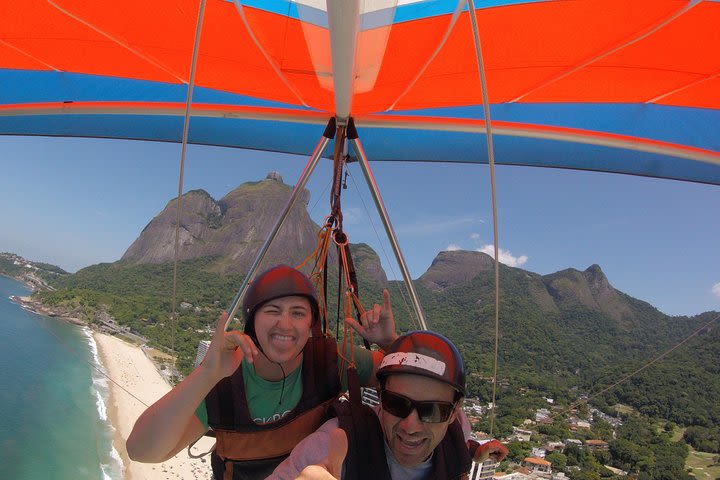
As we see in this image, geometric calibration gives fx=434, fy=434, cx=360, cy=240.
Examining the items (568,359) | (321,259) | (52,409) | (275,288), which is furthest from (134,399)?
(275,288)

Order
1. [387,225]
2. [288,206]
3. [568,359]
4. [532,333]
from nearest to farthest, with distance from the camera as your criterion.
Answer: [288,206], [387,225], [568,359], [532,333]

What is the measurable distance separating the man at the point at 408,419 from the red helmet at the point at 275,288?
344 millimetres

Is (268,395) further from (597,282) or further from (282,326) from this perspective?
(597,282)

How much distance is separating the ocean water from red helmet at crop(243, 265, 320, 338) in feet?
41.9

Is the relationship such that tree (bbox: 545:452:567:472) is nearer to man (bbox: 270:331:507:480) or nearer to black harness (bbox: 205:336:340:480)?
black harness (bbox: 205:336:340:480)

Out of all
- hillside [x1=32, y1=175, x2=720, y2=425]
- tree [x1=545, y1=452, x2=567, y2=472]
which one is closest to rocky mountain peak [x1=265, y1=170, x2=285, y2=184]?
hillside [x1=32, y1=175, x2=720, y2=425]

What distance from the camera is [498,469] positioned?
24641 mm

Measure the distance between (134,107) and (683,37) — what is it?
3.09 meters

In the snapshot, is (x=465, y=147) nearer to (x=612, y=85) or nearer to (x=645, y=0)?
(x=612, y=85)

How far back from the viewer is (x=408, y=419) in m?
1.00

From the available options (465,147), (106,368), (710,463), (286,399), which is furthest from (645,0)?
(106,368)

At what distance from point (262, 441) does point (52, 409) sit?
33999 mm

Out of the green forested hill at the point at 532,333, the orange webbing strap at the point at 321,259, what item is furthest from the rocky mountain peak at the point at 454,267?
the orange webbing strap at the point at 321,259

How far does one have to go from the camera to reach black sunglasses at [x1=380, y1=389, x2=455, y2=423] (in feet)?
3.34
